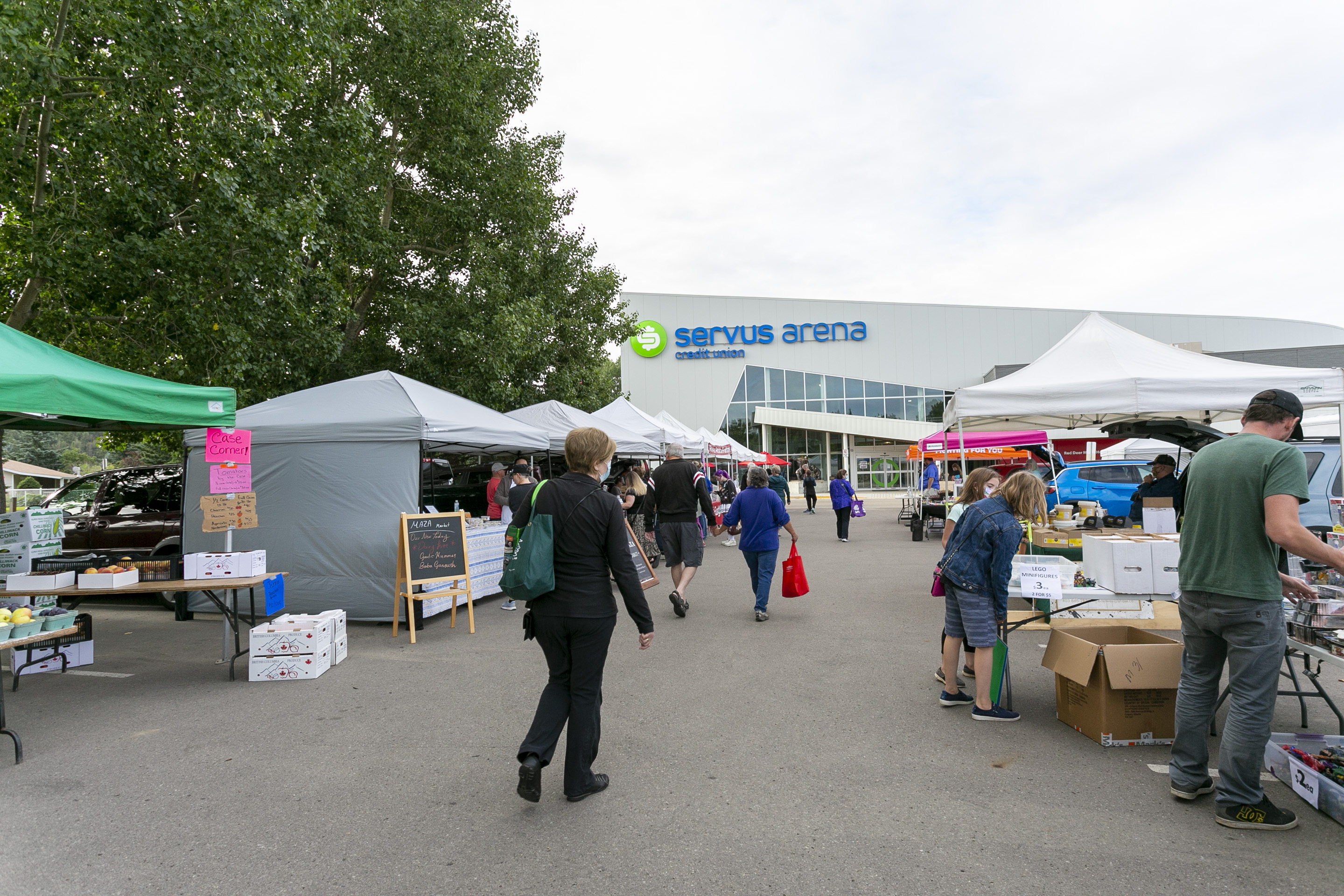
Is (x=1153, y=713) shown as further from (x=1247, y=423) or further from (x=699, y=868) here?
(x=699, y=868)

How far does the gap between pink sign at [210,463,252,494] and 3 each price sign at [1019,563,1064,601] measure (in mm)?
6443

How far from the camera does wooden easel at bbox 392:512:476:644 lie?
769 centimetres

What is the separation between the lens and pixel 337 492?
332 inches

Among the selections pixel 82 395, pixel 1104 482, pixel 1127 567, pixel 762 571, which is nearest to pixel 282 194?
pixel 82 395

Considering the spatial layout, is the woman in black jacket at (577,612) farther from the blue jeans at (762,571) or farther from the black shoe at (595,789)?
the blue jeans at (762,571)

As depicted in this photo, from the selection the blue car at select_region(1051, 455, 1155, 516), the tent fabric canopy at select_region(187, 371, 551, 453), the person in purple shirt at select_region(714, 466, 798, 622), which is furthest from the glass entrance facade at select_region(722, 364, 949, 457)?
the person in purple shirt at select_region(714, 466, 798, 622)

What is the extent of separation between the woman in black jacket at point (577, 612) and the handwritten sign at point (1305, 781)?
3.09 m

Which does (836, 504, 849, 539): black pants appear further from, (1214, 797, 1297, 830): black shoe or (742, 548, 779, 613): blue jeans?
(1214, 797, 1297, 830): black shoe

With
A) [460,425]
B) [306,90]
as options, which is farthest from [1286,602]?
[306,90]

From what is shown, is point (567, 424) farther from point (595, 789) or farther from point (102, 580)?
point (595, 789)

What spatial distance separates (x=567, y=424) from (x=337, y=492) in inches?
A: 235

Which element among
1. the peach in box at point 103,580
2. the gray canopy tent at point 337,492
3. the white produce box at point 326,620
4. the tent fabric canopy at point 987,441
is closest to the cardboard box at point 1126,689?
the white produce box at point 326,620

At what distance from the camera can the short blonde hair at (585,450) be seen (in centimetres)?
383

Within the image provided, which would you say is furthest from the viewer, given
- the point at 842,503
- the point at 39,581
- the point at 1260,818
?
the point at 842,503
